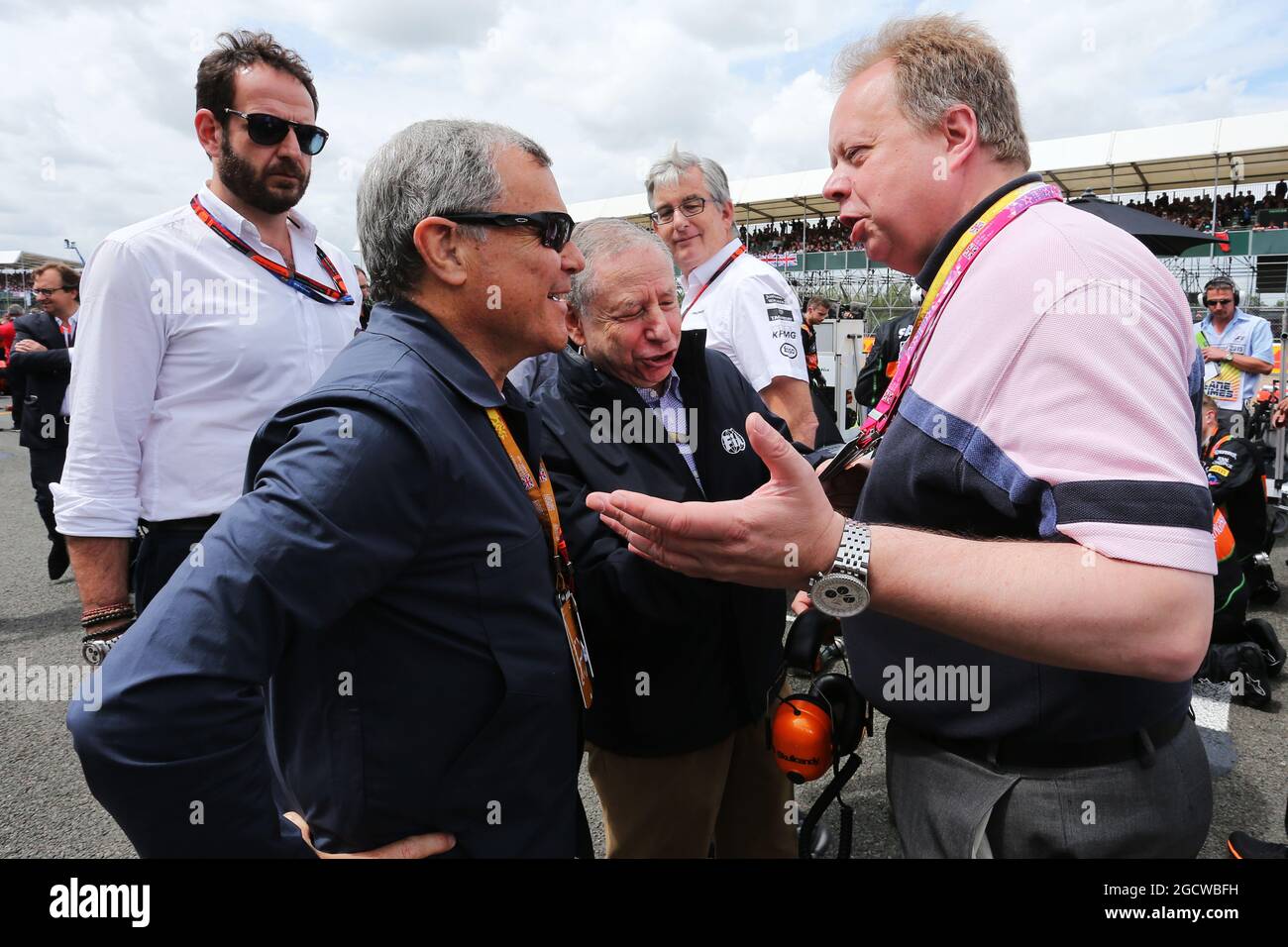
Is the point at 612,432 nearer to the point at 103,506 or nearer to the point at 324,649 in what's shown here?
the point at 324,649

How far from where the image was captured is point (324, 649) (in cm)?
123

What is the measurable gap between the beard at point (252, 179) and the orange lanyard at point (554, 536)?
1.49 metres

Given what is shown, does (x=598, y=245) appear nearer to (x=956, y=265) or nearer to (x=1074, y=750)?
(x=956, y=265)

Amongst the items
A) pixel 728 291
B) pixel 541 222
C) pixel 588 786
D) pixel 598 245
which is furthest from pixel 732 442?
pixel 588 786

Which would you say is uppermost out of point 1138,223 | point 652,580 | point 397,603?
point 1138,223

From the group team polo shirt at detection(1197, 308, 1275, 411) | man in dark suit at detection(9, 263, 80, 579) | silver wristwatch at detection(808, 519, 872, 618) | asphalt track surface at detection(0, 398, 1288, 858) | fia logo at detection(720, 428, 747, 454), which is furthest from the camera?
team polo shirt at detection(1197, 308, 1275, 411)

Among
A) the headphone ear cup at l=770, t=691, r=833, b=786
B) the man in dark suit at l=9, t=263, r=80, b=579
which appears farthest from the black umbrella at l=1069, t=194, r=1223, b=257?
the man in dark suit at l=9, t=263, r=80, b=579

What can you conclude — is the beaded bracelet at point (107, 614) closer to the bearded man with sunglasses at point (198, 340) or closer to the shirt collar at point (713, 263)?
the bearded man with sunglasses at point (198, 340)

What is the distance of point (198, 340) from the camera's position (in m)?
2.21

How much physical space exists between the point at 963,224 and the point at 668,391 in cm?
108

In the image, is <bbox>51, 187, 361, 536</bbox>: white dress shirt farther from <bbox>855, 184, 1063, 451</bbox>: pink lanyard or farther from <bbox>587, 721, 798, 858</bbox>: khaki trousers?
<bbox>855, 184, 1063, 451</bbox>: pink lanyard

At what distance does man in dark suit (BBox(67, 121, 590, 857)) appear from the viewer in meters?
1.00

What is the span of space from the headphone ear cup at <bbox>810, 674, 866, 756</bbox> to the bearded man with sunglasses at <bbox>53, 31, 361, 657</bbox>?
1.76 metres

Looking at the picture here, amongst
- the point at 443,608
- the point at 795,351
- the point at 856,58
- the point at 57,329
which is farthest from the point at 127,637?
the point at 57,329
